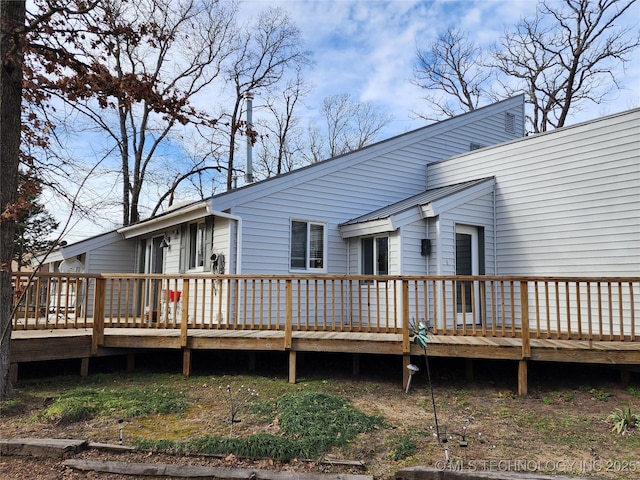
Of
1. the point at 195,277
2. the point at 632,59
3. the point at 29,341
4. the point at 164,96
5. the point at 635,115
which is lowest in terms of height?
the point at 29,341

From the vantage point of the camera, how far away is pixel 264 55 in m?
22.8

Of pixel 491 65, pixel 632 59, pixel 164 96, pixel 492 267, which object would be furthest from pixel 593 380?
pixel 491 65

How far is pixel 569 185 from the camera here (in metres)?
8.14

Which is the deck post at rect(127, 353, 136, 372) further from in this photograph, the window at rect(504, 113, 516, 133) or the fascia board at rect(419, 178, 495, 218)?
the window at rect(504, 113, 516, 133)

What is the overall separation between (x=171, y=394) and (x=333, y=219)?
16.6 ft

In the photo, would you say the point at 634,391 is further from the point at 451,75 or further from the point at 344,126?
the point at 344,126

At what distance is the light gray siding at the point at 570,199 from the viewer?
288 inches

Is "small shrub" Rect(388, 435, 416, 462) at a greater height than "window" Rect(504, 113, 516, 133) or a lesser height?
lesser

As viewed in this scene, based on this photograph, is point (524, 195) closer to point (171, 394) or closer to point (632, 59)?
point (171, 394)

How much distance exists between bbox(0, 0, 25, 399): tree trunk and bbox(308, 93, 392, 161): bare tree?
2099cm

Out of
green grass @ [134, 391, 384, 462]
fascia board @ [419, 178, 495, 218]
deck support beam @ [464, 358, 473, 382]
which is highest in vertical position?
fascia board @ [419, 178, 495, 218]

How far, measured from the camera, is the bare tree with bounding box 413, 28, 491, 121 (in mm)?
22656

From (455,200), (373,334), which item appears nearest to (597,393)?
(373,334)

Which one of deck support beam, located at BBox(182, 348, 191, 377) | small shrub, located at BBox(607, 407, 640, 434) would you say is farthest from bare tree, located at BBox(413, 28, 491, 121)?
small shrub, located at BBox(607, 407, 640, 434)
